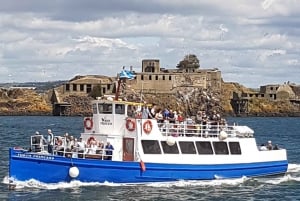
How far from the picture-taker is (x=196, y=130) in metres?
38.4

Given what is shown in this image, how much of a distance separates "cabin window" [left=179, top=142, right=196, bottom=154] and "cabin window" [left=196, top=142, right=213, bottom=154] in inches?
13.0

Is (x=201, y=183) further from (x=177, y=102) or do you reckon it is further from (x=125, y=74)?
(x=177, y=102)

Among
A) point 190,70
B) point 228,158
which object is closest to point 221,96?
point 190,70

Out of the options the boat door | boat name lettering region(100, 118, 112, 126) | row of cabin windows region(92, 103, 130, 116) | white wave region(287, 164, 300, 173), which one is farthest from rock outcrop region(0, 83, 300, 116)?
the boat door

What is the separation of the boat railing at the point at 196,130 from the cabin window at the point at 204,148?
604 mm

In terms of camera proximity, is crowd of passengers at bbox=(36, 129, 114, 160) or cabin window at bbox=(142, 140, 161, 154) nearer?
crowd of passengers at bbox=(36, 129, 114, 160)

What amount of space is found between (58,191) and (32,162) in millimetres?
2077

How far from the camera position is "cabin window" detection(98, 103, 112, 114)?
37.2 meters

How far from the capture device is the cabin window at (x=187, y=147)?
3750 centimetres

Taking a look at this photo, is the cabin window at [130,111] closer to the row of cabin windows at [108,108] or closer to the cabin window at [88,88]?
the row of cabin windows at [108,108]

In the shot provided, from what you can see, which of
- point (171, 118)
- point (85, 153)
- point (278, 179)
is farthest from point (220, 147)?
point (85, 153)

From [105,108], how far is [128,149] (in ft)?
8.49

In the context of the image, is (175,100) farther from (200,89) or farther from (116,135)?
(116,135)

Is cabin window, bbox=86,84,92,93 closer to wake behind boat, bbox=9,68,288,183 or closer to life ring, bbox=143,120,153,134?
wake behind boat, bbox=9,68,288,183
